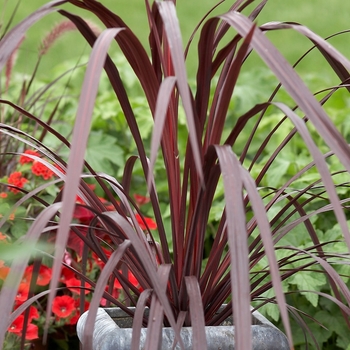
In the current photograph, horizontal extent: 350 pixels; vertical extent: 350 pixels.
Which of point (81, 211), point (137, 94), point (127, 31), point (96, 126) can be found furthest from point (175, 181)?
point (137, 94)

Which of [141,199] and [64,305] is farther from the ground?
[141,199]

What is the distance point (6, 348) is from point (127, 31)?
1052 millimetres

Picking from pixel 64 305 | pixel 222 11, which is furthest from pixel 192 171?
pixel 222 11

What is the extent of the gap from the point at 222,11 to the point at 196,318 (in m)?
5.19

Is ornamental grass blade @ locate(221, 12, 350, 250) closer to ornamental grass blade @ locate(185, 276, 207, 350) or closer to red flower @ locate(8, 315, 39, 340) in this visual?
ornamental grass blade @ locate(185, 276, 207, 350)

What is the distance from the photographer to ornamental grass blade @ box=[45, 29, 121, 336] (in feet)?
2.23

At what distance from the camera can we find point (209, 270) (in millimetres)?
1156

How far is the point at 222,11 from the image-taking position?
5.80 m

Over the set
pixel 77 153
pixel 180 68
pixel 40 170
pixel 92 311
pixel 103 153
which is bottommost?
pixel 92 311

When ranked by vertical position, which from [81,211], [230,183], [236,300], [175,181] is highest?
[81,211]

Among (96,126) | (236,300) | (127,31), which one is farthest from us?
(96,126)

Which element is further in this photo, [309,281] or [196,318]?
[309,281]

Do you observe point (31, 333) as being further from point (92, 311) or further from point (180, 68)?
point (180, 68)

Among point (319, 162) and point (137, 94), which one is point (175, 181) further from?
point (137, 94)
